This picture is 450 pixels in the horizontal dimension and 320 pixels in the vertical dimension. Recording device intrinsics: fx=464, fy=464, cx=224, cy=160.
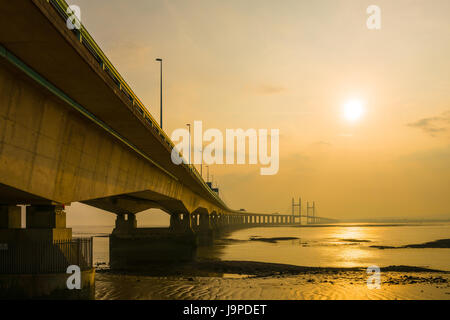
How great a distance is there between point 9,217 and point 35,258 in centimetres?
315

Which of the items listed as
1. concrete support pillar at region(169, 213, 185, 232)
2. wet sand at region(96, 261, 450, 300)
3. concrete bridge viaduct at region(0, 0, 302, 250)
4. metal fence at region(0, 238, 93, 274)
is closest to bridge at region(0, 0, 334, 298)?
concrete bridge viaduct at region(0, 0, 302, 250)

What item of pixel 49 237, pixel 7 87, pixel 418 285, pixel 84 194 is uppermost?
pixel 7 87

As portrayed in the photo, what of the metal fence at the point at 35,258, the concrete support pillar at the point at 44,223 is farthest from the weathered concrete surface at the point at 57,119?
the metal fence at the point at 35,258

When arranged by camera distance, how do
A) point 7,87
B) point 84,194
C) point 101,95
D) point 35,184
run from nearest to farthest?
point 7,87 < point 35,184 < point 101,95 < point 84,194

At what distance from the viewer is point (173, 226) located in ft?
229

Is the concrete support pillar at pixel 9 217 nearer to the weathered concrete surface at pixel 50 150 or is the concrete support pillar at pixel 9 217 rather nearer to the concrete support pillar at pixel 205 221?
the weathered concrete surface at pixel 50 150

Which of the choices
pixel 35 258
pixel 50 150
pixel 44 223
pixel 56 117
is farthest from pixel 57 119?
pixel 35 258

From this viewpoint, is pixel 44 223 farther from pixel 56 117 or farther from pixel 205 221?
pixel 205 221

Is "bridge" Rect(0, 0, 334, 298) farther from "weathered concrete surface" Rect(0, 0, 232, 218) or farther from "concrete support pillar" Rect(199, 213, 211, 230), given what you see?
"concrete support pillar" Rect(199, 213, 211, 230)
